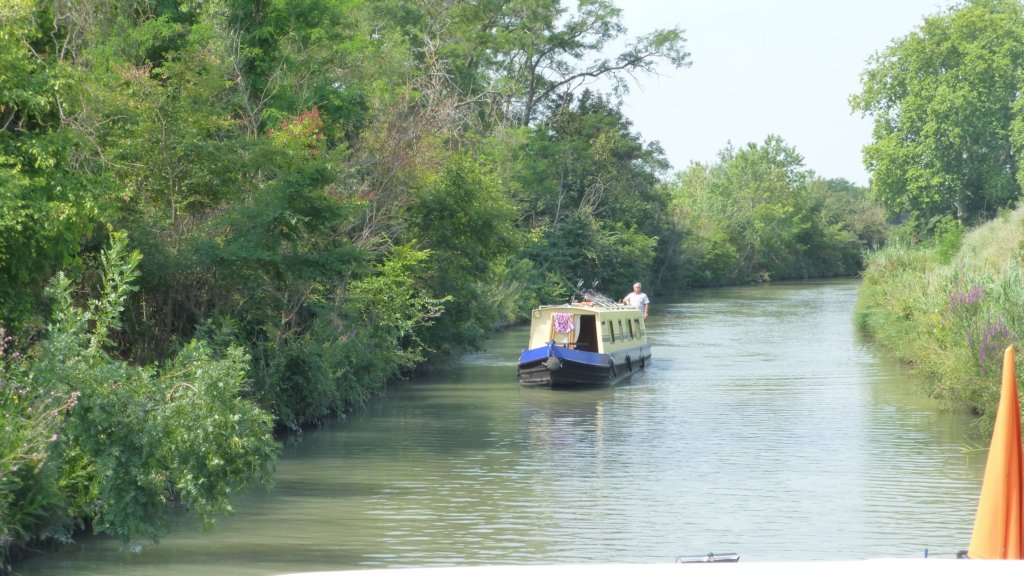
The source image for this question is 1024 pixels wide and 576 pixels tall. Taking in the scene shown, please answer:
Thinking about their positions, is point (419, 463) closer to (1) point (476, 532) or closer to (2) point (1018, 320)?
(1) point (476, 532)

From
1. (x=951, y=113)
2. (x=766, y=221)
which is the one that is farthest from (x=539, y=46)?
(x=766, y=221)

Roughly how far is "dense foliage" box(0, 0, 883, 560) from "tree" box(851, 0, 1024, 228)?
1045 inches

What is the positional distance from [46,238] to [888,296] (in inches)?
1252

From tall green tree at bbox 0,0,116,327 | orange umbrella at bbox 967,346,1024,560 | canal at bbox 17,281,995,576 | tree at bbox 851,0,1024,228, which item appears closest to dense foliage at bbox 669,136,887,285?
tree at bbox 851,0,1024,228

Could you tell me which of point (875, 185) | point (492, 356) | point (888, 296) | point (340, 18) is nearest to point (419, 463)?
point (340, 18)

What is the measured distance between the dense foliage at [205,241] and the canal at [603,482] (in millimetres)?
903

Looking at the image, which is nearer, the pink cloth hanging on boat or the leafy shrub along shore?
the leafy shrub along shore

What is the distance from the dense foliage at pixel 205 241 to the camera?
456 inches

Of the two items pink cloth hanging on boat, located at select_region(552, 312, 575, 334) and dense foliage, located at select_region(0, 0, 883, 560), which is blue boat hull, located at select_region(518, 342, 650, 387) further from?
dense foliage, located at select_region(0, 0, 883, 560)

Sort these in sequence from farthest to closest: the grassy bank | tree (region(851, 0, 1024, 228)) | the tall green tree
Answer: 1. tree (region(851, 0, 1024, 228))
2. the grassy bank
3. the tall green tree

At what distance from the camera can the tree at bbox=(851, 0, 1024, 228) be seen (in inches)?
2376

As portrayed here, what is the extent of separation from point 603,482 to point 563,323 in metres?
14.1

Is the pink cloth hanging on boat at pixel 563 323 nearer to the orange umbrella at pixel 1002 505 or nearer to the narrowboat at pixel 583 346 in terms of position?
the narrowboat at pixel 583 346

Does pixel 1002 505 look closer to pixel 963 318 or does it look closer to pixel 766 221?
pixel 963 318
